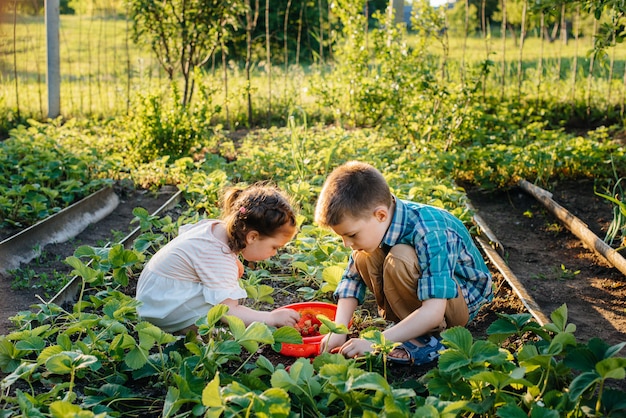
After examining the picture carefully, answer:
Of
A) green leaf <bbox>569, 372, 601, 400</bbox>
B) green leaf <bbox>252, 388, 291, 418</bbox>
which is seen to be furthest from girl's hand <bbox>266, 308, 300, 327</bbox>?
green leaf <bbox>569, 372, 601, 400</bbox>

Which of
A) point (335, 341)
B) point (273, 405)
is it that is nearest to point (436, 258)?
point (335, 341)

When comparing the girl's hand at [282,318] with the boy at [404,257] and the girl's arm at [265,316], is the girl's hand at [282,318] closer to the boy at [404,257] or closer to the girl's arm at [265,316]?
the girl's arm at [265,316]

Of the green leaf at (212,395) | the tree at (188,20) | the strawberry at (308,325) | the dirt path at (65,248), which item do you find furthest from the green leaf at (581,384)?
the tree at (188,20)

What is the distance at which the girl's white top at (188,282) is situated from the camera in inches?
111

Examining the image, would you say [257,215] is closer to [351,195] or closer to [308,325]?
[351,195]

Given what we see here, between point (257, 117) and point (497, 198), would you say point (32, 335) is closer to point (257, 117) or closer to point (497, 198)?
point (497, 198)

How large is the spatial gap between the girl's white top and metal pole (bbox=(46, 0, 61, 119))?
6.05 metres

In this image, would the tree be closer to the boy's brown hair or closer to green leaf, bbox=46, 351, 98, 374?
the boy's brown hair

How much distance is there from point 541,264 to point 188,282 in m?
2.30

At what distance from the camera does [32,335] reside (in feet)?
8.18

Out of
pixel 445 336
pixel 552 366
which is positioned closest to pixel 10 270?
pixel 445 336

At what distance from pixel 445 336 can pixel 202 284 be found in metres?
1.10

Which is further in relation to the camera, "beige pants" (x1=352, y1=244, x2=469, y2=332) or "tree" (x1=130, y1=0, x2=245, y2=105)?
"tree" (x1=130, y1=0, x2=245, y2=105)

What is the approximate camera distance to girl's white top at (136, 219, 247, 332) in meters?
2.81
